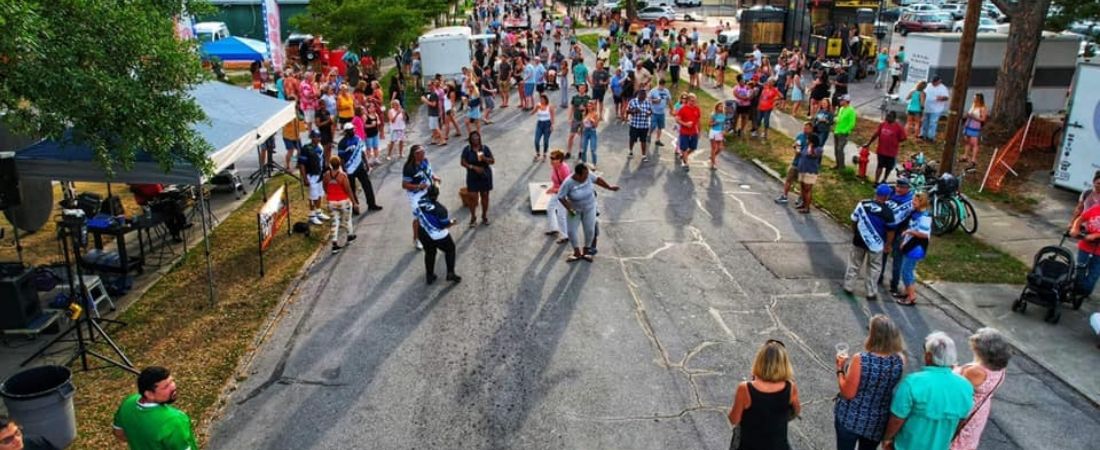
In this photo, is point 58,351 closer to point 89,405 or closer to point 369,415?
point 89,405

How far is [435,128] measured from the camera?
60.0 feet

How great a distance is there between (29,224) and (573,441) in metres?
10.3

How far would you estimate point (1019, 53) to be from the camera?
17953mm

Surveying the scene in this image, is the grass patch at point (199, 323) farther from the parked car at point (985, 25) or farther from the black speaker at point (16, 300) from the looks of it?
the parked car at point (985, 25)

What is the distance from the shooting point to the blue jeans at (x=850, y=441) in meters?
5.45

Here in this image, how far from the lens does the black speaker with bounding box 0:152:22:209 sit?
8.86 meters

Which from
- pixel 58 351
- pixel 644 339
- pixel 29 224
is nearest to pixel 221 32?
pixel 29 224

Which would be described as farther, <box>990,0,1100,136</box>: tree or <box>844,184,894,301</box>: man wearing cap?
<box>990,0,1100,136</box>: tree

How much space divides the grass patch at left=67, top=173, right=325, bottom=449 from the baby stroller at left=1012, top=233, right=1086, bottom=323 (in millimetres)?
9014

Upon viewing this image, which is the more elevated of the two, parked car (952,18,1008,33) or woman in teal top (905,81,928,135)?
parked car (952,18,1008,33)

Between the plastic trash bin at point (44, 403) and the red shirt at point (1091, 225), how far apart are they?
35.6ft

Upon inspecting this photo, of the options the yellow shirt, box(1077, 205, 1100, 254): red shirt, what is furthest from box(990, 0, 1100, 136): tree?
the yellow shirt

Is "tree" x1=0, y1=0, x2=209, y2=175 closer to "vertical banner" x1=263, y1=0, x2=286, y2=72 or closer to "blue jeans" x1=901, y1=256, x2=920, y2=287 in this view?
"blue jeans" x1=901, y1=256, x2=920, y2=287

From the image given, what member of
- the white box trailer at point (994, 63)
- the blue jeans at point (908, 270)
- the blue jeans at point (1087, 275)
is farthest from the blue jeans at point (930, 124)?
the blue jeans at point (908, 270)
